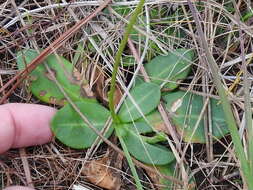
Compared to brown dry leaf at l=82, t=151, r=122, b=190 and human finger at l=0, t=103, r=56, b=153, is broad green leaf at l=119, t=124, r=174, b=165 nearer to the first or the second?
brown dry leaf at l=82, t=151, r=122, b=190

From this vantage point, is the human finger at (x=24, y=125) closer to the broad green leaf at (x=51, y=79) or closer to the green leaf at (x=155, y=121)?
the broad green leaf at (x=51, y=79)

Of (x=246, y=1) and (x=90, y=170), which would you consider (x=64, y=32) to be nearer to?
(x=90, y=170)

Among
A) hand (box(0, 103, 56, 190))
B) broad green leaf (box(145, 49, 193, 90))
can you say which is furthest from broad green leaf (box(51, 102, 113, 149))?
broad green leaf (box(145, 49, 193, 90))

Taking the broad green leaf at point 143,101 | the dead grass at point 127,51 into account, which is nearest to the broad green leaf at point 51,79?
the dead grass at point 127,51

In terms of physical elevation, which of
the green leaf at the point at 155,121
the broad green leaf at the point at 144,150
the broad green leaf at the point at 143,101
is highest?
the broad green leaf at the point at 143,101

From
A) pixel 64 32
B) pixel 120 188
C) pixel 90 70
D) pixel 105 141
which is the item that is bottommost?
pixel 120 188

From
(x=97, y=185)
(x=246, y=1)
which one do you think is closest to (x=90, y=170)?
(x=97, y=185)

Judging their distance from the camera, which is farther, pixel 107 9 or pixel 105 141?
pixel 107 9

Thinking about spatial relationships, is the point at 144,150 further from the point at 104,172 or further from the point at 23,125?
the point at 23,125
